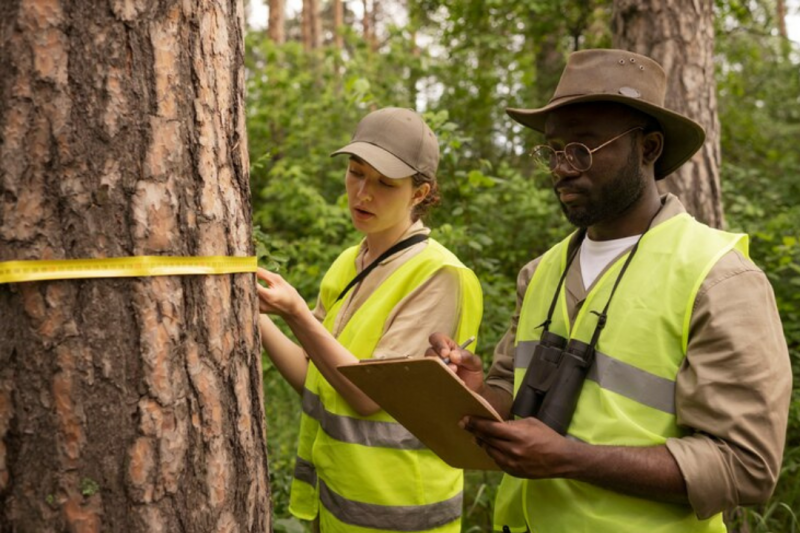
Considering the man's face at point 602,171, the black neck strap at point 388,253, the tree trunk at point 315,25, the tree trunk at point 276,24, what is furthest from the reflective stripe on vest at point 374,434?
the tree trunk at point 315,25

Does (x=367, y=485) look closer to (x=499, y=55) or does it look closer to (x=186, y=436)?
(x=186, y=436)

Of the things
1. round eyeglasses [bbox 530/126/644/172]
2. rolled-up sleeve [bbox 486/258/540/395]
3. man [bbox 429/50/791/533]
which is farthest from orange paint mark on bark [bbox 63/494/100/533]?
round eyeglasses [bbox 530/126/644/172]

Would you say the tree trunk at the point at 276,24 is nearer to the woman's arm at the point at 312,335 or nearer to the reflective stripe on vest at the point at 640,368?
the woman's arm at the point at 312,335

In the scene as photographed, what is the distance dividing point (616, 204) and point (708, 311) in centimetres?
44

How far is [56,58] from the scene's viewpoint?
1370 mm

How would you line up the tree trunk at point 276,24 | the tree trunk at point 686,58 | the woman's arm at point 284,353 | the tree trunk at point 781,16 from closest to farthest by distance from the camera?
the woman's arm at point 284,353 < the tree trunk at point 686,58 < the tree trunk at point 276,24 < the tree trunk at point 781,16

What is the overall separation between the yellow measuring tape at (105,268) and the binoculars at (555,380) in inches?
35.8

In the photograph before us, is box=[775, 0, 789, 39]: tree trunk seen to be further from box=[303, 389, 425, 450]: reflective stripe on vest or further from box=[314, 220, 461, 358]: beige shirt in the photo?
box=[303, 389, 425, 450]: reflective stripe on vest

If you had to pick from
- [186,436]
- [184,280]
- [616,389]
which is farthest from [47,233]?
[616,389]

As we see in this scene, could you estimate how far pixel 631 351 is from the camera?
183cm

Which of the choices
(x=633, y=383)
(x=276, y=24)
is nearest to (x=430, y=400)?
(x=633, y=383)

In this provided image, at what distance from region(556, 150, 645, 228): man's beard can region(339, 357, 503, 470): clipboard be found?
63cm

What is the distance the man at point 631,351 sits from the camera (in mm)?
1681

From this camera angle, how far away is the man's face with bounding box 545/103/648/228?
203 cm
